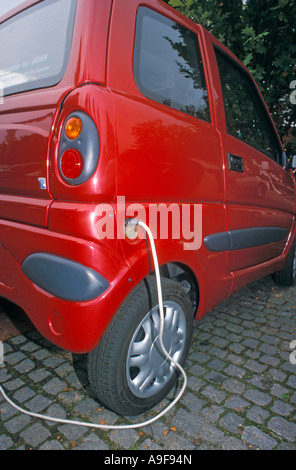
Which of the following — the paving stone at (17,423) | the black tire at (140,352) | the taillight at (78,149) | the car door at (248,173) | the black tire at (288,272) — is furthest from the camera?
the black tire at (288,272)

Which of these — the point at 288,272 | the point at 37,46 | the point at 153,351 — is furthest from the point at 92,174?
the point at 288,272

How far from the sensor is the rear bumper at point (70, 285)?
4.23ft

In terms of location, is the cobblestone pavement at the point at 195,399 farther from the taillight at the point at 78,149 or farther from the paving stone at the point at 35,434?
the taillight at the point at 78,149

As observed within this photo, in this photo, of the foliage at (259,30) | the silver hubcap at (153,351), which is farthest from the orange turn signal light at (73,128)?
the foliage at (259,30)

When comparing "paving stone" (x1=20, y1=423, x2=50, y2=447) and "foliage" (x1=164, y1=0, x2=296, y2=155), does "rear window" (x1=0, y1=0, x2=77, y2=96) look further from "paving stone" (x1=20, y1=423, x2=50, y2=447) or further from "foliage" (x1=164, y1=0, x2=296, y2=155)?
"foliage" (x1=164, y1=0, x2=296, y2=155)

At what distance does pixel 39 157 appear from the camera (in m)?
1.40

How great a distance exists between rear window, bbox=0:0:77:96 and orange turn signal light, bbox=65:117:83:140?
29cm

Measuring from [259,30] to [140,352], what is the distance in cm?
477

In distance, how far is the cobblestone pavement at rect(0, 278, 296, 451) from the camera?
60.5 inches

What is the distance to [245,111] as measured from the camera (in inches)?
98.7

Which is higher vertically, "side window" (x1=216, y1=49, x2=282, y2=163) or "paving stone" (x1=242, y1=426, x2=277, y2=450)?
"side window" (x1=216, y1=49, x2=282, y2=163)

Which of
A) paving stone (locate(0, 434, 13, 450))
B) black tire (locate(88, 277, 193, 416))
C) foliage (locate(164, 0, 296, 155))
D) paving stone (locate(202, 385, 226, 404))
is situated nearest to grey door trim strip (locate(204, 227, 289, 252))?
black tire (locate(88, 277, 193, 416))

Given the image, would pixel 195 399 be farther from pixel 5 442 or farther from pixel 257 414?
pixel 5 442
